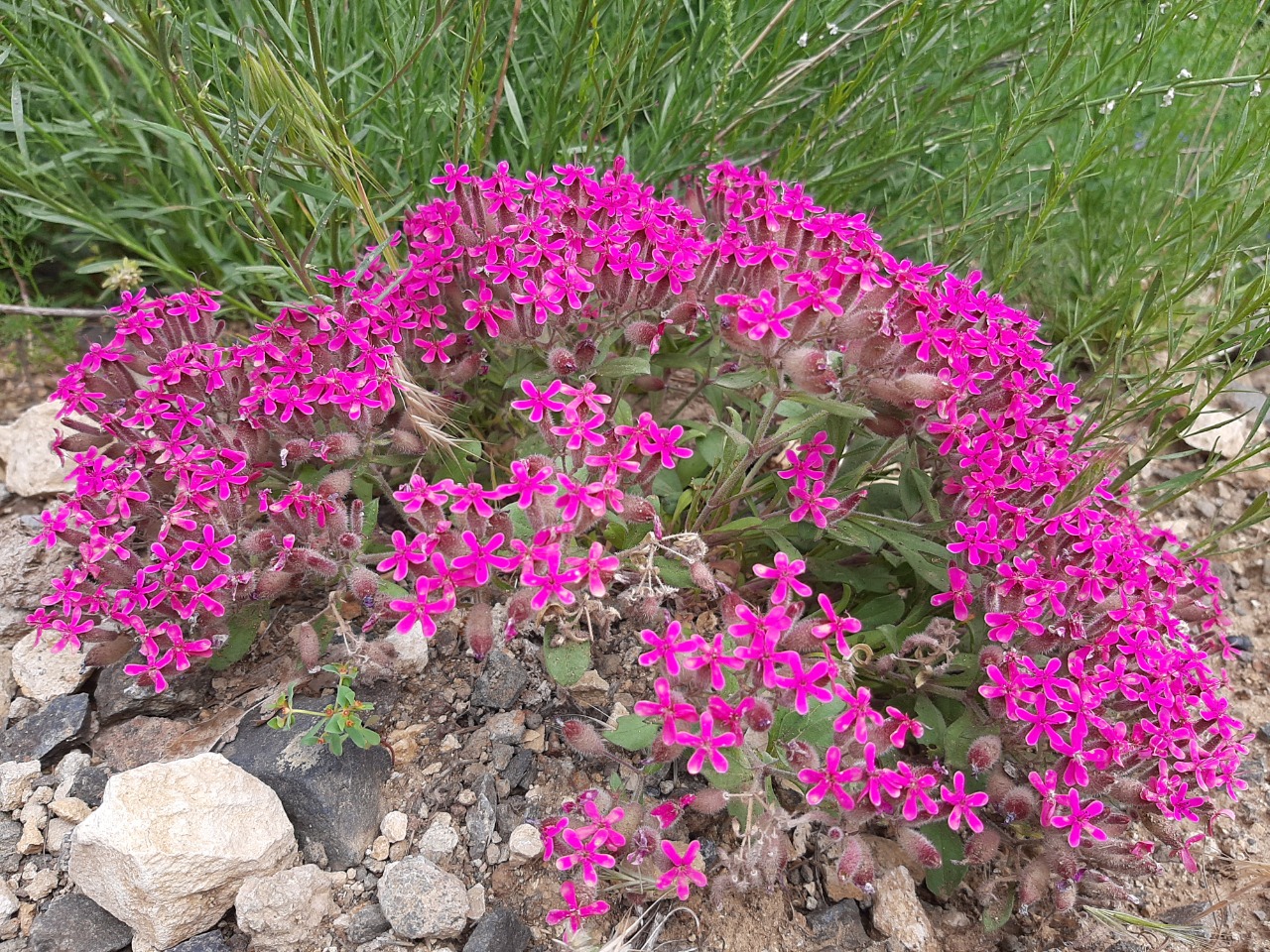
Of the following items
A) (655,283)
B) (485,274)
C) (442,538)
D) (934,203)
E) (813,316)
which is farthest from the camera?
(934,203)

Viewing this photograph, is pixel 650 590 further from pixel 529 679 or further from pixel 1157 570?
pixel 1157 570

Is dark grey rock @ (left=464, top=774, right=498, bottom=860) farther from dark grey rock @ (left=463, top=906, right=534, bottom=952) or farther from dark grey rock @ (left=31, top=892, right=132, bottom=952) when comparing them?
dark grey rock @ (left=31, top=892, right=132, bottom=952)

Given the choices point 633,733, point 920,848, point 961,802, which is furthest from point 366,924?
point 961,802

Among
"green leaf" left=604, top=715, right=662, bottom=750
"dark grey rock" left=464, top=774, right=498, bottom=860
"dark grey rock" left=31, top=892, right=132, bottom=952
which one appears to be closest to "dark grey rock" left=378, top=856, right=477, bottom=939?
"dark grey rock" left=464, top=774, right=498, bottom=860

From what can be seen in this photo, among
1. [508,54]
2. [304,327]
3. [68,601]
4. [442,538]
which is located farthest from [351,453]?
[508,54]

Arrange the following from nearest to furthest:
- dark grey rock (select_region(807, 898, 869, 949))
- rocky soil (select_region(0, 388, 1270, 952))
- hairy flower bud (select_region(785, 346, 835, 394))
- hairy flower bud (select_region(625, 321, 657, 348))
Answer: rocky soil (select_region(0, 388, 1270, 952)) → hairy flower bud (select_region(785, 346, 835, 394)) → dark grey rock (select_region(807, 898, 869, 949)) → hairy flower bud (select_region(625, 321, 657, 348))
